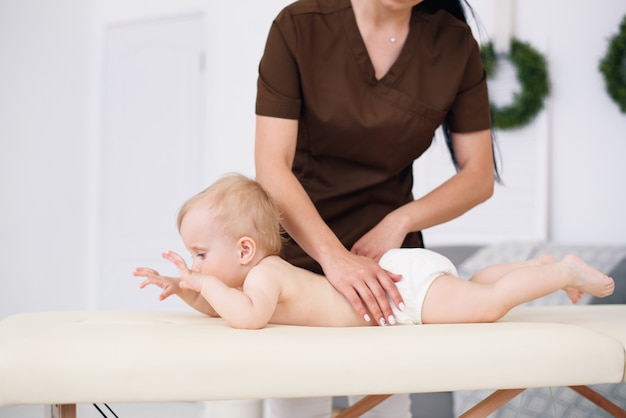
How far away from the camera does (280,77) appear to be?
1.38 meters

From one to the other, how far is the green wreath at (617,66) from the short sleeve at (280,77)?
211cm

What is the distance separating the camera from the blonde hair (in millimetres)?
1194

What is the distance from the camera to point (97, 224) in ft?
15.6

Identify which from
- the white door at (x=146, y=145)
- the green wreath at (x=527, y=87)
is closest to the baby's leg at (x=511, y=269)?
the green wreath at (x=527, y=87)

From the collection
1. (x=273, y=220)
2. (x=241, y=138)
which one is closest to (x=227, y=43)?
(x=241, y=138)

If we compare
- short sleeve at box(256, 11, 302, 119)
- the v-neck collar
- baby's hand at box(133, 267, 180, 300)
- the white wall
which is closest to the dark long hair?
the v-neck collar

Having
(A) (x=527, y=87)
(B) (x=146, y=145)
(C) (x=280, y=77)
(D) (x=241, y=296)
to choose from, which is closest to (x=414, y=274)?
(D) (x=241, y=296)

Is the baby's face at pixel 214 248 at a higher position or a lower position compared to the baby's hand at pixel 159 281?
higher

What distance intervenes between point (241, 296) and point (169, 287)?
0.21 m

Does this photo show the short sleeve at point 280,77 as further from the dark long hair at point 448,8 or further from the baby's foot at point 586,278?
the baby's foot at point 586,278

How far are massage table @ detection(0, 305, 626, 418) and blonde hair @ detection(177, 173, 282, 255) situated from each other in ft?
0.79

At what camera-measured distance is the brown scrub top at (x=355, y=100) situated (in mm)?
1388

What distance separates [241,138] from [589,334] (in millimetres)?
3381

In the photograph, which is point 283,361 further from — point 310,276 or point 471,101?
point 471,101
